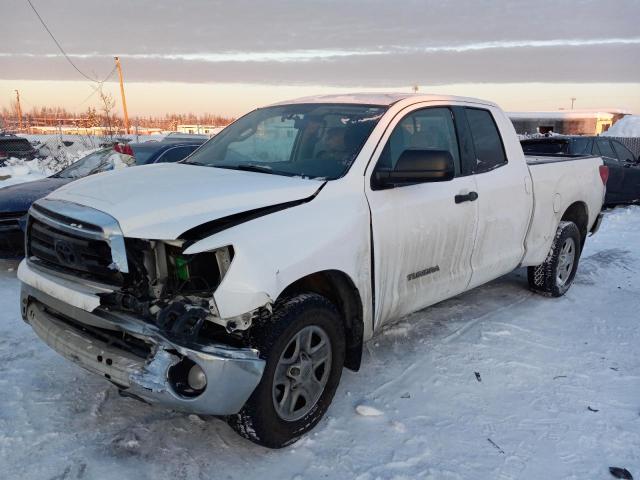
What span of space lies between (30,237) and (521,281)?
5.13 metres

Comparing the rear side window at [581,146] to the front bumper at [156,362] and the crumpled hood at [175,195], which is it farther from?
the front bumper at [156,362]

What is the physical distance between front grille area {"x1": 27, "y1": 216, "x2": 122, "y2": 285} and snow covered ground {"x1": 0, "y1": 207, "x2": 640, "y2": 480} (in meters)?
0.95

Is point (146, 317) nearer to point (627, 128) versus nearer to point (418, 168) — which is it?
point (418, 168)

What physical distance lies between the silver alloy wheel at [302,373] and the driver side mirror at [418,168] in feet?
3.38

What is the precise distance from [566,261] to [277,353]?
422 centimetres

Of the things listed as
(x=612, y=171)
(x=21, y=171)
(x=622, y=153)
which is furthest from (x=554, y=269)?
(x=21, y=171)

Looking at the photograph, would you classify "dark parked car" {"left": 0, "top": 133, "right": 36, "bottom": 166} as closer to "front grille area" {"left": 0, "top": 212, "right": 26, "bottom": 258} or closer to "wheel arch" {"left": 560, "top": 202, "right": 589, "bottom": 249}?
"front grille area" {"left": 0, "top": 212, "right": 26, "bottom": 258}

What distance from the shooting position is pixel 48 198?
3.22 metres

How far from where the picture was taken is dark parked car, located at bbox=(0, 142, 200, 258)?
6137mm

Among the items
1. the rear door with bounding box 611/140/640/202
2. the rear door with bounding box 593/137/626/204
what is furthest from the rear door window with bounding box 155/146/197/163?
the rear door with bounding box 611/140/640/202

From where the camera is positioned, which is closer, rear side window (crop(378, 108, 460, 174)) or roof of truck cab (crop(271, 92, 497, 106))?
rear side window (crop(378, 108, 460, 174))

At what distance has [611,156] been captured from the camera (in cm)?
1202

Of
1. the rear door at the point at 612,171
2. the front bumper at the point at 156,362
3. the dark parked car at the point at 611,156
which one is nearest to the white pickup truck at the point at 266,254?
the front bumper at the point at 156,362

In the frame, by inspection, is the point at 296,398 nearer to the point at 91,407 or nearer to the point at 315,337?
the point at 315,337
